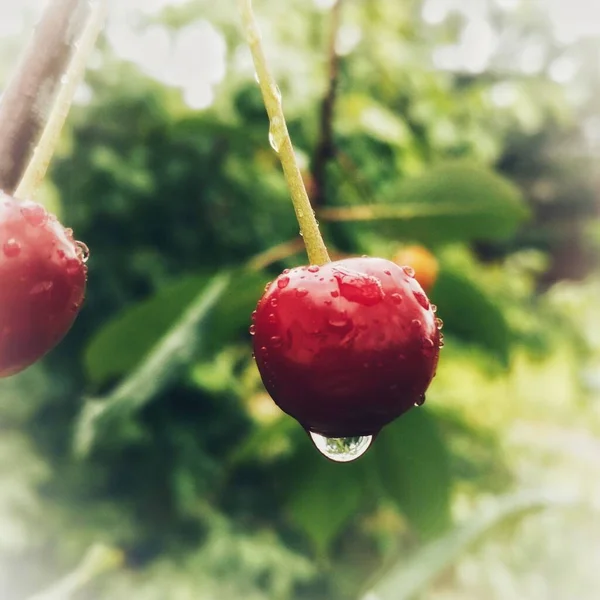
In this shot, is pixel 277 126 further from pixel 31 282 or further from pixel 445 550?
pixel 445 550

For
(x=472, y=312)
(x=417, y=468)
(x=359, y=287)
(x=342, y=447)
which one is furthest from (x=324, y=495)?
(x=359, y=287)

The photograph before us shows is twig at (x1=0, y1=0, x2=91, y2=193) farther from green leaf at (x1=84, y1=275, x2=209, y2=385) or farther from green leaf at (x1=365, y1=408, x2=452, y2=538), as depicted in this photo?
green leaf at (x1=365, y1=408, x2=452, y2=538)

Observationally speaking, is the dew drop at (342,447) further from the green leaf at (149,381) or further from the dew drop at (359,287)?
the green leaf at (149,381)

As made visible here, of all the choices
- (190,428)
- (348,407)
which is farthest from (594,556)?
(348,407)

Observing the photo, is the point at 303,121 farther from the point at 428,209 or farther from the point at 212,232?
the point at 428,209

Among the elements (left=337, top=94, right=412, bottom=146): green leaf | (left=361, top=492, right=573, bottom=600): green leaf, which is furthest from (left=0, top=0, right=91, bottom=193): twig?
(left=337, top=94, right=412, bottom=146): green leaf

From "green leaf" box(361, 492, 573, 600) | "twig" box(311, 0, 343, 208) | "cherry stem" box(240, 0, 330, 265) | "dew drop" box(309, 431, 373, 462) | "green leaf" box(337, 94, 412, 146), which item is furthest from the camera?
"green leaf" box(337, 94, 412, 146)

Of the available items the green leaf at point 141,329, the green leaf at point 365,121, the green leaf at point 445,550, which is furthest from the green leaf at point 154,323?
the green leaf at point 365,121
